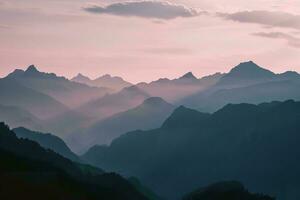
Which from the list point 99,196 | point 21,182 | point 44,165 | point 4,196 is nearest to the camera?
point 4,196

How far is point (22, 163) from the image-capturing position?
17225 centimetres

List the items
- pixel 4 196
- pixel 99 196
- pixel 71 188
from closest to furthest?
pixel 4 196 → pixel 71 188 → pixel 99 196

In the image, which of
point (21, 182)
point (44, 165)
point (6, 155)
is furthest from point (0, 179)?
point (44, 165)

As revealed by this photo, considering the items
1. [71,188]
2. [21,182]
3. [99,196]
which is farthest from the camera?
[99,196]

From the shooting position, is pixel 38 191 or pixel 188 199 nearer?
pixel 38 191

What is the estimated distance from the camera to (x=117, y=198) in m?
188

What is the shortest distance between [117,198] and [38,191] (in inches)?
2200

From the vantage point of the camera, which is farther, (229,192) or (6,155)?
(229,192)

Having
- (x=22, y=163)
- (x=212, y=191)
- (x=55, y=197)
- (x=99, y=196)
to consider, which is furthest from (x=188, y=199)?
(x=55, y=197)

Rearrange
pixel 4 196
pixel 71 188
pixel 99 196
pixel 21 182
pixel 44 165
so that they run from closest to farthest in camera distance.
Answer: pixel 4 196, pixel 21 182, pixel 71 188, pixel 99 196, pixel 44 165

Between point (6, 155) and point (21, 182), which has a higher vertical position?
point (6, 155)

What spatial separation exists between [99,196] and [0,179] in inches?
1545

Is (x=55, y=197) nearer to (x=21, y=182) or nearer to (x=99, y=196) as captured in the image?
(x=21, y=182)

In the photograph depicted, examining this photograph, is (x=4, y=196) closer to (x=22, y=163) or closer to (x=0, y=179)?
(x=0, y=179)
